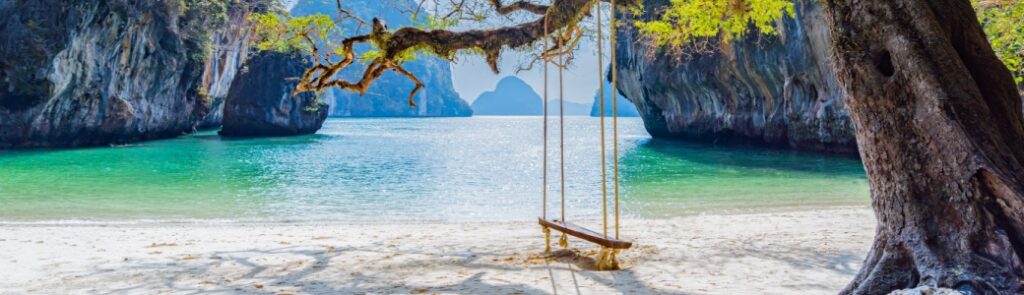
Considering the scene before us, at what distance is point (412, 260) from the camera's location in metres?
5.40

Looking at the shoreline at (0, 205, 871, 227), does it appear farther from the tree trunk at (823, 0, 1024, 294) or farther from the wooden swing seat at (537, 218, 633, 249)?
the tree trunk at (823, 0, 1024, 294)

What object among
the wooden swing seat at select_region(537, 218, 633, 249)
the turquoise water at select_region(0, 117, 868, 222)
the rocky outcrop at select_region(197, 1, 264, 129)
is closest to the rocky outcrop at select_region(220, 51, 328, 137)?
the rocky outcrop at select_region(197, 1, 264, 129)

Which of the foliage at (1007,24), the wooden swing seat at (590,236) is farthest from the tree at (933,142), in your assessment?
the foliage at (1007,24)

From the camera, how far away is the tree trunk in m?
2.56

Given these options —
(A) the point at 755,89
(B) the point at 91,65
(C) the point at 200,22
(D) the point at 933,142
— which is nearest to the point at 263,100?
(C) the point at 200,22

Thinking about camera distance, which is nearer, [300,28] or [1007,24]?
[1007,24]

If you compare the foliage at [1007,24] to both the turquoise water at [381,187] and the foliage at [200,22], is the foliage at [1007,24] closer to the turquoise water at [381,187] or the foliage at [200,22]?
the turquoise water at [381,187]

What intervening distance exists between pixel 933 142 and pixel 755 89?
2592 cm

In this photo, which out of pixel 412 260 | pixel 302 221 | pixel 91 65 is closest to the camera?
pixel 412 260

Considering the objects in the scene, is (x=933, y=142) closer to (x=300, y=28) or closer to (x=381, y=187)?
(x=300, y=28)

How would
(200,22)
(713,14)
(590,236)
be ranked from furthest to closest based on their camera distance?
(200,22), (713,14), (590,236)

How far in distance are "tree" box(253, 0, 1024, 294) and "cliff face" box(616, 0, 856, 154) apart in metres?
14.9

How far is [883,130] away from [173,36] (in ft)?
106

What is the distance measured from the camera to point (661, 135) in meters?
41.6
